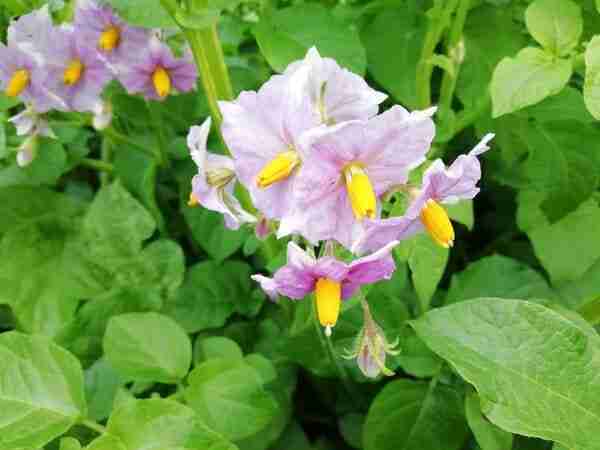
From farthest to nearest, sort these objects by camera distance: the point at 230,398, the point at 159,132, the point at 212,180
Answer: the point at 159,132
the point at 230,398
the point at 212,180

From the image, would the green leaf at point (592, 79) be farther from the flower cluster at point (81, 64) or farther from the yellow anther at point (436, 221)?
the flower cluster at point (81, 64)

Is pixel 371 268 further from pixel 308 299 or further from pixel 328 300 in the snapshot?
pixel 308 299

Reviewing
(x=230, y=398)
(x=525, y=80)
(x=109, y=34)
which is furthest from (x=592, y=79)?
(x=109, y=34)

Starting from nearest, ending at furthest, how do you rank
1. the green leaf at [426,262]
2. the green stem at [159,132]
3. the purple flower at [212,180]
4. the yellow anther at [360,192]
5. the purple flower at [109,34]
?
the yellow anther at [360,192] < the purple flower at [212,180] < the green leaf at [426,262] < the purple flower at [109,34] < the green stem at [159,132]

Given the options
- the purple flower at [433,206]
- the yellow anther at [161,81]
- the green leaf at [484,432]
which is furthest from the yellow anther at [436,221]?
the yellow anther at [161,81]

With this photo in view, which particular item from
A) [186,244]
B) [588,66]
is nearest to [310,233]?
[588,66]

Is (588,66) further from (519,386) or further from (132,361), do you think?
(132,361)
